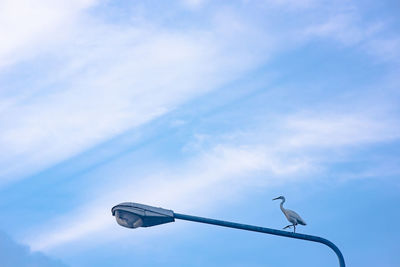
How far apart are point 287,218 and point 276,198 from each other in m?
2.38

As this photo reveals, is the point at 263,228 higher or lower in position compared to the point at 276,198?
lower

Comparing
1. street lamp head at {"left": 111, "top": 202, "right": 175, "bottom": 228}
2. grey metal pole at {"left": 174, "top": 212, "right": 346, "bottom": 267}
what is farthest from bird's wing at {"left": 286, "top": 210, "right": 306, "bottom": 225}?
street lamp head at {"left": 111, "top": 202, "right": 175, "bottom": 228}

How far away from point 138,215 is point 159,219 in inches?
15.9

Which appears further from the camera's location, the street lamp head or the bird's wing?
the bird's wing

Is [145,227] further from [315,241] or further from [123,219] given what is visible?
[315,241]

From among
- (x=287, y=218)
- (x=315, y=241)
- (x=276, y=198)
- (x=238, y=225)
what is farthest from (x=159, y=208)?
(x=276, y=198)

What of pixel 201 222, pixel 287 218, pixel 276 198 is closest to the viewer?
pixel 201 222

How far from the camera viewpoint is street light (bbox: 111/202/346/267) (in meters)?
10.6

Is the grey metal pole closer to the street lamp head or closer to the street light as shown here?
the street light

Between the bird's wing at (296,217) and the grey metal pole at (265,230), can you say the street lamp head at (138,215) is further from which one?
the bird's wing at (296,217)

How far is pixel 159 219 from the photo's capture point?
10.8m

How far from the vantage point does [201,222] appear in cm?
1059

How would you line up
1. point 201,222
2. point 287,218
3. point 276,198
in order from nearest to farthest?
point 201,222 → point 287,218 → point 276,198

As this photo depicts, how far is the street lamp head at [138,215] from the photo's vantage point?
10.7m
